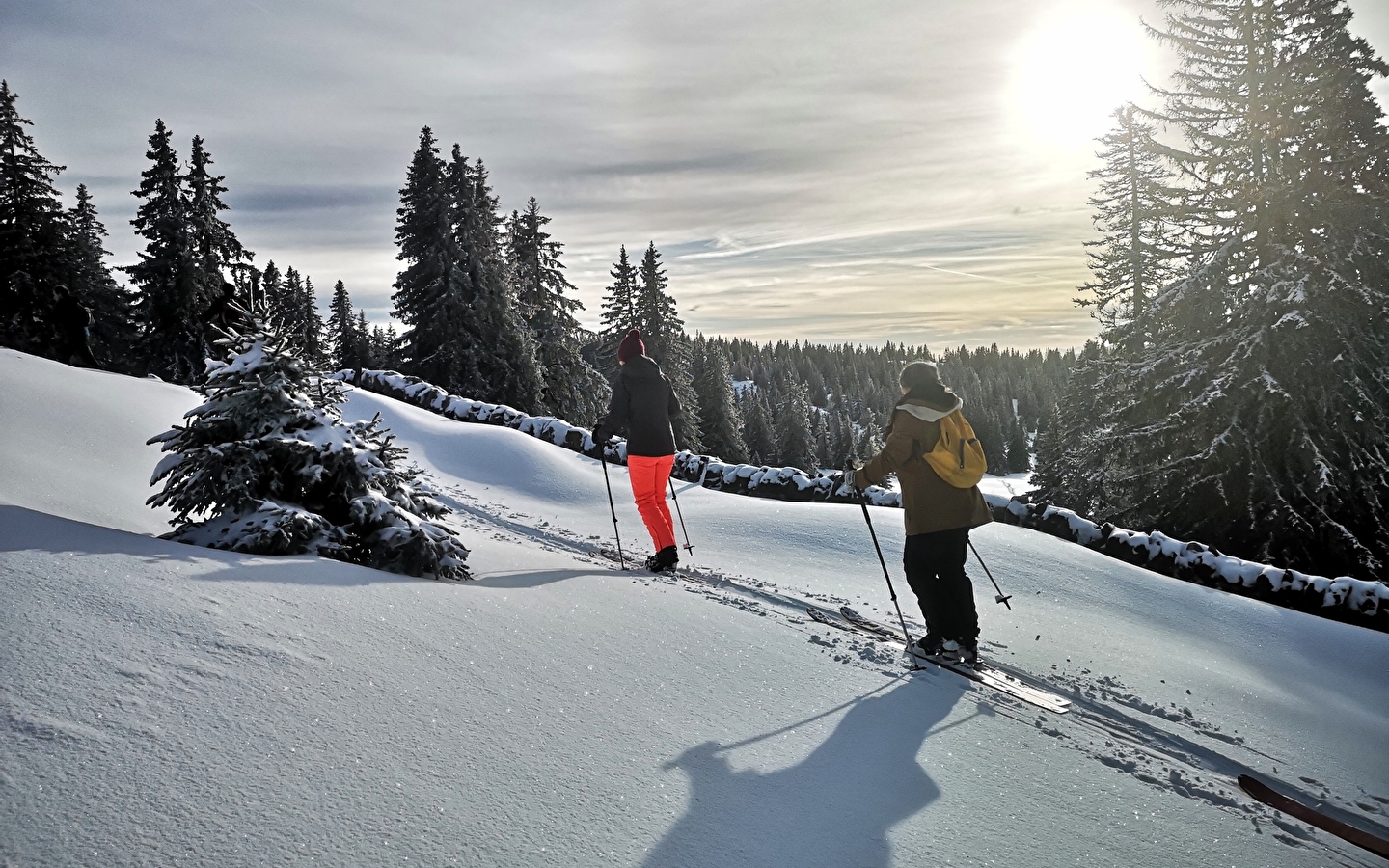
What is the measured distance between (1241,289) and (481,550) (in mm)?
13547

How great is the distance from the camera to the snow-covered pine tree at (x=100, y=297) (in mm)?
31609

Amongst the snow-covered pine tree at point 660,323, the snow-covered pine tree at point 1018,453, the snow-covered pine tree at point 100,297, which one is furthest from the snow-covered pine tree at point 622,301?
the snow-covered pine tree at point 1018,453

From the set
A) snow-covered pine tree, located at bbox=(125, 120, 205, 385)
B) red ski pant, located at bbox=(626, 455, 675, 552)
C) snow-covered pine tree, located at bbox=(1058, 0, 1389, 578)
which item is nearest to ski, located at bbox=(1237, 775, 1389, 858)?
red ski pant, located at bbox=(626, 455, 675, 552)

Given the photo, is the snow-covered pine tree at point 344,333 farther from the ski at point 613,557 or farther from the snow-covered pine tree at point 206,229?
the ski at point 613,557

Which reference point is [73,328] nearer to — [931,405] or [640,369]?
[640,369]

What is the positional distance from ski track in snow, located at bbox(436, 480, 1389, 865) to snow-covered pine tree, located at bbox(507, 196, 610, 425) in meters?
25.4

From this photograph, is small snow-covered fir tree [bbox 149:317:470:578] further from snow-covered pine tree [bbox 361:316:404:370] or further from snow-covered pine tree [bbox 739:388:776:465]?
snow-covered pine tree [bbox 739:388:776:465]

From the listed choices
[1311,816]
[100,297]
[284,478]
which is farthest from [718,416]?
[1311,816]

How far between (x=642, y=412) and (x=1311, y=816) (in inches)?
204

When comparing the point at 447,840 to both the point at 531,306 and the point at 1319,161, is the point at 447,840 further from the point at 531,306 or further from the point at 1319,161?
the point at 531,306

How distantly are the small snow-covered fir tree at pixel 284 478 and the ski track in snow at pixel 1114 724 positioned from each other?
1.93 m

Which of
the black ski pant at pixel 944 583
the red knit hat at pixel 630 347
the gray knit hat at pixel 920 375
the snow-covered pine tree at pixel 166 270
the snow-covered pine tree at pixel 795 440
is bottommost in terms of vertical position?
the black ski pant at pixel 944 583

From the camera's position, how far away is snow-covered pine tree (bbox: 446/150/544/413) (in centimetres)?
2745

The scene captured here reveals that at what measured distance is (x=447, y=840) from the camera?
206 cm
